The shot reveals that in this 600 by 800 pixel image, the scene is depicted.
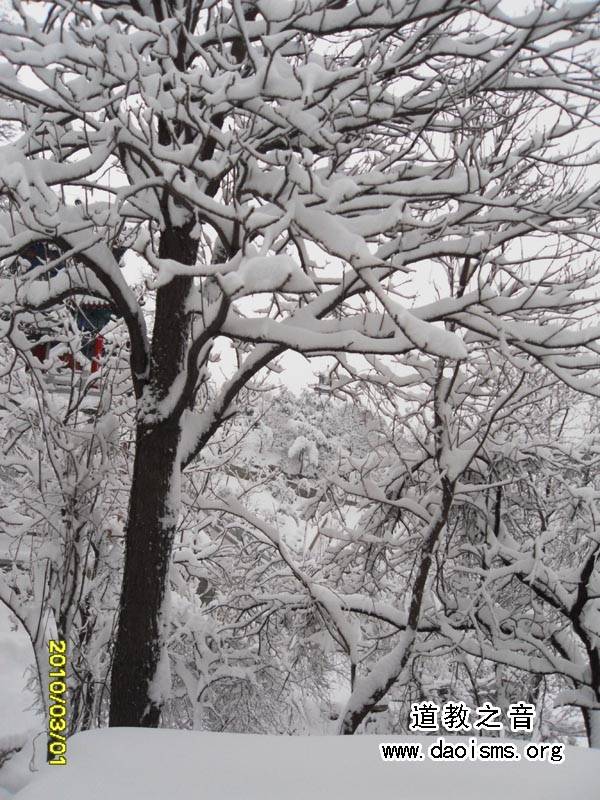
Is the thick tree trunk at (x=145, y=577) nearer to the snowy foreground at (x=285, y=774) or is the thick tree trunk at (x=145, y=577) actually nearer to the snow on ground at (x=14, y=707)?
the snowy foreground at (x=285, y=774)

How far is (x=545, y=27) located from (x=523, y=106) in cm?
120

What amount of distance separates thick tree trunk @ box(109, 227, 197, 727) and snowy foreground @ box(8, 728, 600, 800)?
6.25 feet

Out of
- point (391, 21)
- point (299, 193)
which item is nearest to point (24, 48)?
point (299, 193)

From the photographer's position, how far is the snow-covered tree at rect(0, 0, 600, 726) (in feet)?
11.6

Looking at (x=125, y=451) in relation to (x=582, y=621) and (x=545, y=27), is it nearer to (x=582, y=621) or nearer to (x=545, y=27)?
(x=582, y=621)

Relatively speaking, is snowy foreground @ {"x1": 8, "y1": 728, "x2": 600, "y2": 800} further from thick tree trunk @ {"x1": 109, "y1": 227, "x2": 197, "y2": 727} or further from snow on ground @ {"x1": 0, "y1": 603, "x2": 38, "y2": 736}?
snow on ground @ {"x1": 0, "y1": 603, "x2": 38, "y2": 736}

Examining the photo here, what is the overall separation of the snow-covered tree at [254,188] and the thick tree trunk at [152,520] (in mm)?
13

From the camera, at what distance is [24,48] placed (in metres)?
3.90

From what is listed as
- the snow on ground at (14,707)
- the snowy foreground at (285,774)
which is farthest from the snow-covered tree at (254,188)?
the snow on ground at (14,707)

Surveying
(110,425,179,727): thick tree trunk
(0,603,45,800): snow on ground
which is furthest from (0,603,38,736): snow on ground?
(110,425,179,727): thick tree trunk

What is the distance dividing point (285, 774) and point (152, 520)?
2.67 meters

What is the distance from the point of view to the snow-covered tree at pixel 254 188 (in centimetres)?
354
